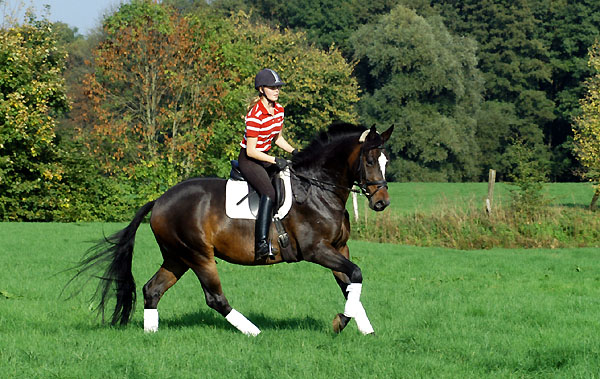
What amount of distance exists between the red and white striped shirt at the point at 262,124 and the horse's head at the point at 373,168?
111 centimetres

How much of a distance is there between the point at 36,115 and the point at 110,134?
17.1ft

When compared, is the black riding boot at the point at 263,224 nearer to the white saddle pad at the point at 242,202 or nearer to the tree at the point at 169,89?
the white saddle pad at the point at 242,202

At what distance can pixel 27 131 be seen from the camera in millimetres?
32219

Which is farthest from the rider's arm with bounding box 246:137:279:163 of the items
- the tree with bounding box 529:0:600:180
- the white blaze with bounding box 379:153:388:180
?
the tree with bounding box 529:0:600:180

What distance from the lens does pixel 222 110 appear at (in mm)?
39000

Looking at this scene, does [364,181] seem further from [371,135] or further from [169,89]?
[169,89]

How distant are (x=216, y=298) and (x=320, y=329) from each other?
1.46 metres

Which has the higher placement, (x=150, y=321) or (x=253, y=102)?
(x=253, y=102)

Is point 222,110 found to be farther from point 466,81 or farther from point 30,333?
point 466,81

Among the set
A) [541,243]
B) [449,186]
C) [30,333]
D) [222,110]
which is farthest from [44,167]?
[449,186]

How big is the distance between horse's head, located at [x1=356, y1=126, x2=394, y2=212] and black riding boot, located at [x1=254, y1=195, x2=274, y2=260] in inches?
45.5

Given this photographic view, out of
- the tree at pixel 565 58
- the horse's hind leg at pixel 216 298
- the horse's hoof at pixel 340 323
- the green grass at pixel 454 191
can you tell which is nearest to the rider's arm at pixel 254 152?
the horse's hind leg at pixel 216 298

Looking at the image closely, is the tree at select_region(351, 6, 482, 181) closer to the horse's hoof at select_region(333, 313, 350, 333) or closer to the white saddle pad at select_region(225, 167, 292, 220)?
the white saddle pad at select_region(225, 167, 292, 220)

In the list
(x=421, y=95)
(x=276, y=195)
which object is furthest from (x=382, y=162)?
(x=421, y=95)
